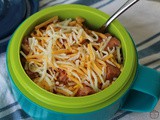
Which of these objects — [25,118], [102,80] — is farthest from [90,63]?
[25,118]

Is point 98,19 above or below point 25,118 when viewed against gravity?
above

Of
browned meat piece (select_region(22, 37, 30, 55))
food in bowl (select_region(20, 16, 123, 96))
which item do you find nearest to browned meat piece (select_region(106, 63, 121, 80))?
food in bowl (select_region(20, 16, 123, 96))

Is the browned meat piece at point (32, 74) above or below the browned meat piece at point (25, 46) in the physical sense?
below

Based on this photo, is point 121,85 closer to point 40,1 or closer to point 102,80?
point 102,80

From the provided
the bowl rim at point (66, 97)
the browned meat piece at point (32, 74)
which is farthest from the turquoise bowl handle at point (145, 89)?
the browned meat piece at point (32, 74)

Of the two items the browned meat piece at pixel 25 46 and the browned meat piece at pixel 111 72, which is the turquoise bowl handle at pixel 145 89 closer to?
the browned meat piece at pixel 111 72

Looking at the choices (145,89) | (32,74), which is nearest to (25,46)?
(32,74)

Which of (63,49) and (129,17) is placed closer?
(63,49)

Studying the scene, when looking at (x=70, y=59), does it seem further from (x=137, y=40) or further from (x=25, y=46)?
(x=137, y=40)
